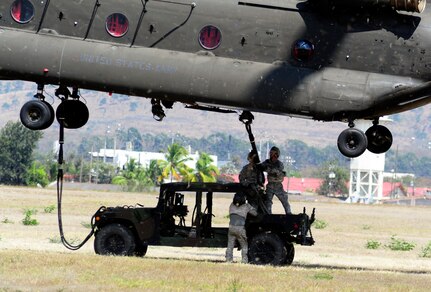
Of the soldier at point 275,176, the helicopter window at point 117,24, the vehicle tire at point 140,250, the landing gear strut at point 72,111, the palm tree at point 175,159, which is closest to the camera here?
the helicopter window at point 117,24

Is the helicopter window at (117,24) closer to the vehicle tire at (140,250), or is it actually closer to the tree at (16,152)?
the vehicle tire at (140,250)

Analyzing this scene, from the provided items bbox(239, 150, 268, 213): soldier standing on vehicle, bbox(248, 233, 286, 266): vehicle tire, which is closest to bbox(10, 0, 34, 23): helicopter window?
bbox(239, 150, 268, 213): soldier standing on vehicle

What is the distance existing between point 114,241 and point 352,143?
508cm

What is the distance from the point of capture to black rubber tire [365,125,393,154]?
76.0 feet

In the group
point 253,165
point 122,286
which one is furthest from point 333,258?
point 122,286

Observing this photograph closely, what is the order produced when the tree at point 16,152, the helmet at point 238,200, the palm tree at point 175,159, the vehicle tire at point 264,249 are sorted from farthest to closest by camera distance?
the tree at point 16,152, the palm tree at point 175,159, the helmet at point 238,200, the vehicle tire at point 264,249

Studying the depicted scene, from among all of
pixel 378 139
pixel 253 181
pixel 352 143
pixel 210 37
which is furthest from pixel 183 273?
pixel 378 139

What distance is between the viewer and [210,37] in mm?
22562

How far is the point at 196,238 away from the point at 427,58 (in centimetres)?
578

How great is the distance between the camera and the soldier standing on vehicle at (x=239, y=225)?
73.3 feet

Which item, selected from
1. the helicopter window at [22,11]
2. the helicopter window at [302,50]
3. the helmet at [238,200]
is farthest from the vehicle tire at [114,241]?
the helicopter window at [302,50]

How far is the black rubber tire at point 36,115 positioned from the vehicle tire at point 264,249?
4.69 metres

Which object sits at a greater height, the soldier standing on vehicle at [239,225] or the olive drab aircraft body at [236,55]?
the olive drab aircraft body at [236,55]

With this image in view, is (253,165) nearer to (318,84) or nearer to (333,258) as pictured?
(318,84)
